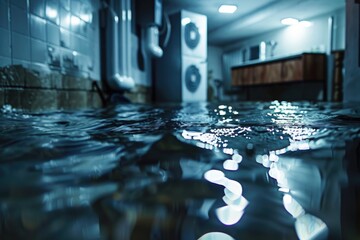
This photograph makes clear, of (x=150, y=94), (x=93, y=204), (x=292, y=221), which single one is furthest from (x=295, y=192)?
(x=150, y=94)

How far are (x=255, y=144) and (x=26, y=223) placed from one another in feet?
1.45

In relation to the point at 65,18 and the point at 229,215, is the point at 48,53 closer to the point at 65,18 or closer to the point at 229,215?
the point at 65,18

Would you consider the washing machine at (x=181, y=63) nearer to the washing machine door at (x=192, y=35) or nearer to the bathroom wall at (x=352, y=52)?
the washing machine door at (x=192, y=35)

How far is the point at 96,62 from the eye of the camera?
106 inches

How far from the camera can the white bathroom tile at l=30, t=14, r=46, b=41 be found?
1679 mm

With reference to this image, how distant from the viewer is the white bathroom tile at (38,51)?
1.70 m

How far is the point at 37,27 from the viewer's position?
1729 millimetres

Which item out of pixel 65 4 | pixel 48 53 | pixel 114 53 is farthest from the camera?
pixel 114 53

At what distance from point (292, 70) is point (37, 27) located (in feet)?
16.3

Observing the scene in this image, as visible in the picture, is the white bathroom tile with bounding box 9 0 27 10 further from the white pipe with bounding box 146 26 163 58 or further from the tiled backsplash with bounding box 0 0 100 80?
the white pipe with bounding box 146 26 163 58

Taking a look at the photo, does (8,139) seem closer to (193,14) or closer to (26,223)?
(26,223)

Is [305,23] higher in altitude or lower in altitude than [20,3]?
higher

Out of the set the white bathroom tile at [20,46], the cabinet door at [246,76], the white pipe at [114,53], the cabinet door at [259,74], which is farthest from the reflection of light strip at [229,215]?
the cabinet door at [246,76]

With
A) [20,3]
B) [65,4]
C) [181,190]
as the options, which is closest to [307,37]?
[65,4]
